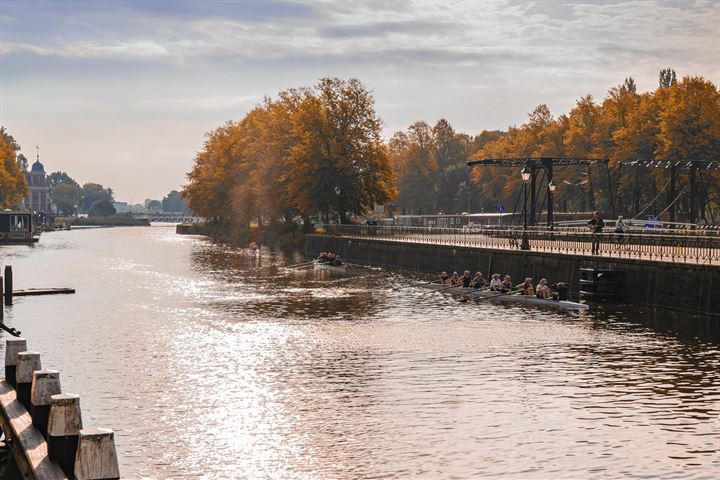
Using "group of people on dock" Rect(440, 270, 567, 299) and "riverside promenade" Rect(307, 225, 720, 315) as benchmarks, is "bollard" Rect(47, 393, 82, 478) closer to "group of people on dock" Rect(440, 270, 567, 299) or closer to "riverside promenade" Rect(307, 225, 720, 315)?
"riverside promenade" Rect(307, 225, 720, 315)

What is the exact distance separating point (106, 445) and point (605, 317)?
34643 mm

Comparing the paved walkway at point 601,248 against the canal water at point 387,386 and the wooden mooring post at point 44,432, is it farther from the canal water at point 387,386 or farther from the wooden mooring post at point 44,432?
the wooden mooring post at point 44,432

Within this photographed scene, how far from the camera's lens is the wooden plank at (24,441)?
11.8 metres

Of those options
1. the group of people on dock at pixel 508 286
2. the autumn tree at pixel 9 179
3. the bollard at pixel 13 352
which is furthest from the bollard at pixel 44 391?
the autumn tree at pixel 9 179

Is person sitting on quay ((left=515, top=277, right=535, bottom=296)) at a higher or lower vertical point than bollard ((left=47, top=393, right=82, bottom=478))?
lower

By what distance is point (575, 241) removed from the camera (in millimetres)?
57750

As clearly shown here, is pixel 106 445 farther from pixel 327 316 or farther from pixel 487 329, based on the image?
pixel 327 316

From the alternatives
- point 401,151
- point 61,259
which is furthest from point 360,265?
point 401,151

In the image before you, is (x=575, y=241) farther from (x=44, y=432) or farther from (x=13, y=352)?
(x=44, y=432)

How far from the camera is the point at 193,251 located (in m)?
114

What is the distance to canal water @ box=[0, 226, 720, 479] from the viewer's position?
19.6 metres

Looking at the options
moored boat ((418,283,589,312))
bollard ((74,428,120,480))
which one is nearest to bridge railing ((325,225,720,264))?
moored boat ((418,283,589,312))

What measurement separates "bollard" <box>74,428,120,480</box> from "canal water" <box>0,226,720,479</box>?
27.1 feet

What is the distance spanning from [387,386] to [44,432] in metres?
14.5
